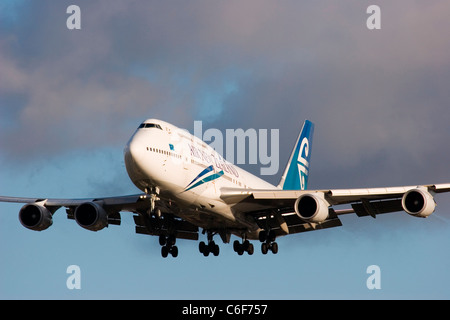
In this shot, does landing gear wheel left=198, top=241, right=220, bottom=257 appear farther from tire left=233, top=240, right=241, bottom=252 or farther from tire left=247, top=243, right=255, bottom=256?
tire left=247, top=243, right=255, bottom=256

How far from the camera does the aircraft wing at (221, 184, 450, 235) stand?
40281 mm

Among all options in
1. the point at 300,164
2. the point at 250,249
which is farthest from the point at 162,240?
the point at 300,164

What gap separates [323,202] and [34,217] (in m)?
17.4

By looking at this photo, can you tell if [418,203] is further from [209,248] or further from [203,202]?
[209,248]

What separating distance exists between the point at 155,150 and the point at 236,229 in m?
10.5

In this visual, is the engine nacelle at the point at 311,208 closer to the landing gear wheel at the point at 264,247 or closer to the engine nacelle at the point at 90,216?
the landing gear wheel at the point at 264,247

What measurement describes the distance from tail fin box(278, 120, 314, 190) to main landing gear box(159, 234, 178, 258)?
12143mm

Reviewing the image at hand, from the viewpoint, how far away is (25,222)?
149ft

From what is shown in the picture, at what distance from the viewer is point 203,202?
133 feet

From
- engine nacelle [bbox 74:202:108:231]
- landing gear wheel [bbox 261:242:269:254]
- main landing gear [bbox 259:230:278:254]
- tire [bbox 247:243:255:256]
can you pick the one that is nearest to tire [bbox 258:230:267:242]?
main landing gear [bbox 259:230:278:254]

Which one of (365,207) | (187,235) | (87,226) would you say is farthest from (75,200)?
(365,207)

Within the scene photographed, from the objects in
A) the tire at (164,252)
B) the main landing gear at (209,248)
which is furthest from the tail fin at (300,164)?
the tire at (164,252)

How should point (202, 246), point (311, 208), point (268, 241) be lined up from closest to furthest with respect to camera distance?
point (311, 208) < point (268, 241) < point (202, 246)
